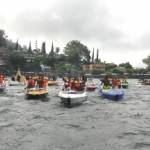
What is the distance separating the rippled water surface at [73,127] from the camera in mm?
21172

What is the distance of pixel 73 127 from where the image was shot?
1016 inches

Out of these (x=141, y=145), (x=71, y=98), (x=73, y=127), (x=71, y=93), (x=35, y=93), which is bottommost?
(x=141, y=145)

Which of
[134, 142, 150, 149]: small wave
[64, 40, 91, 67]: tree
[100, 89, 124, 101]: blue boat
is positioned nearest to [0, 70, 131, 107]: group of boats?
[100, 89, 124, 101]: blue boat

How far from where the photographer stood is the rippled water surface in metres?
21.2

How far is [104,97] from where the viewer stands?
1758 inches

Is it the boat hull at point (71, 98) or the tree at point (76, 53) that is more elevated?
the tree at point (76, 53)

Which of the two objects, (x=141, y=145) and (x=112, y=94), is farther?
(x=112, y=94)

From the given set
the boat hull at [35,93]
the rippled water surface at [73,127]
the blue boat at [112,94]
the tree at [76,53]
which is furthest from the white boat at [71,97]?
the tree at [76,53]

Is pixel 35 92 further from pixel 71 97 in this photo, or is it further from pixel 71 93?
pixel 71 97

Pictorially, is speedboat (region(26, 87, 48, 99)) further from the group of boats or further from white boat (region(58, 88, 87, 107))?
white boat (region(58, 88, 87, 107))

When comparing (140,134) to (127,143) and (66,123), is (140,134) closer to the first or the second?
(127,143)

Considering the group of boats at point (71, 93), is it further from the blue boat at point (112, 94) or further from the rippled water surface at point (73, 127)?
the rippled water surface at point (73, 127)

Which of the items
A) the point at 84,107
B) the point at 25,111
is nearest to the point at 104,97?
the point at 84,107

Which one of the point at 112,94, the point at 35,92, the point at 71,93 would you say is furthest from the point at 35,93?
the point at 112,94
